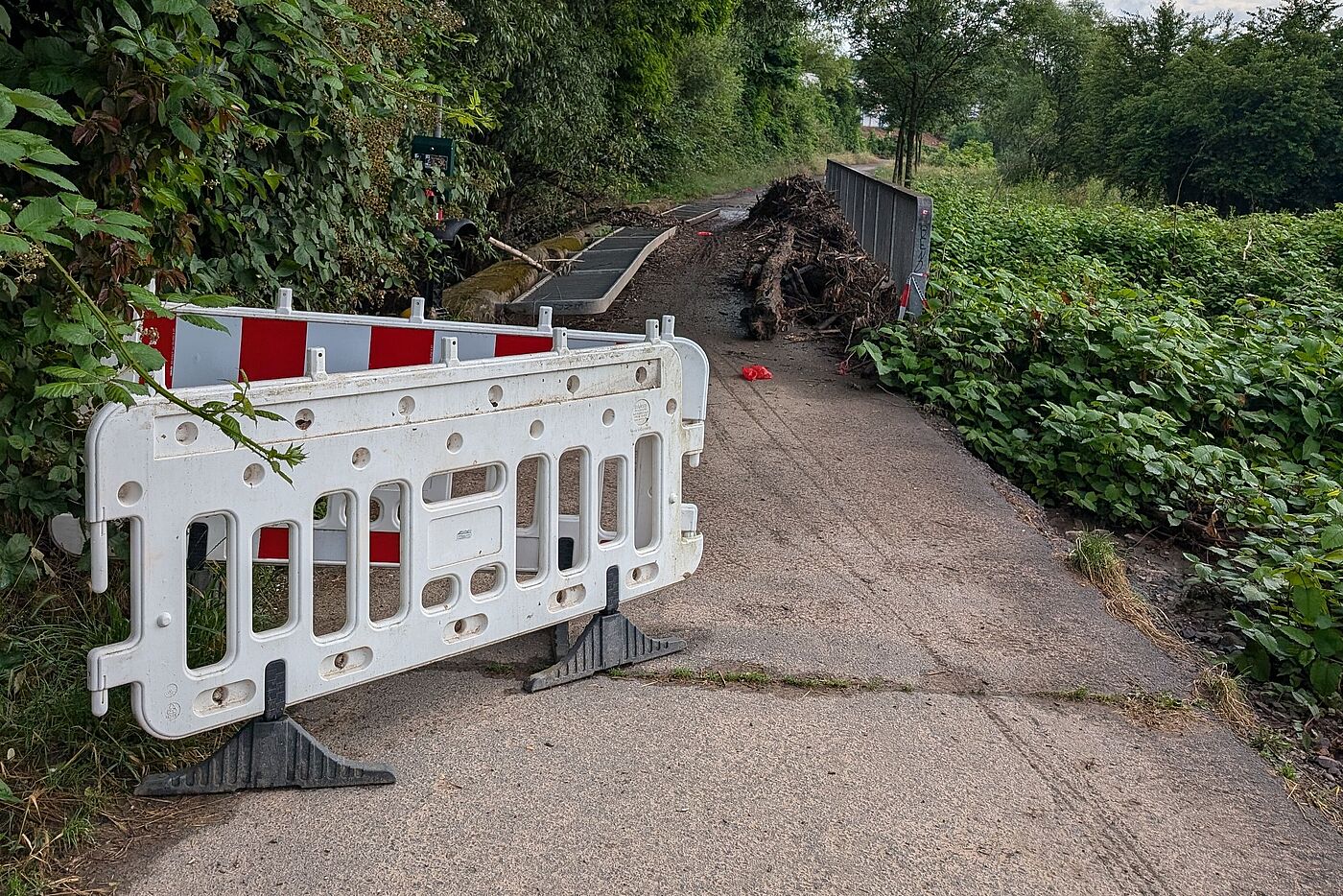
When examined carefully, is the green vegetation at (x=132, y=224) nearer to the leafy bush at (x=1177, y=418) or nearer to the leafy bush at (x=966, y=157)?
the leafy bush at (x=1177, y=418)

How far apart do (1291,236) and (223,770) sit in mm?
20580

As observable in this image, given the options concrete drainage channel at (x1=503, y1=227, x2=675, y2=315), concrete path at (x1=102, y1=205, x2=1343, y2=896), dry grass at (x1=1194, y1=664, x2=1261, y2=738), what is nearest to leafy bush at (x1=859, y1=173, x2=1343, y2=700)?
dry grass at (x1=1194, y1=664, x2=1261, y2=738)

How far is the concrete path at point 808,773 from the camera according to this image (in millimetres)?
3078

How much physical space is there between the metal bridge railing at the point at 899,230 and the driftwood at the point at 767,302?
105 centimetres

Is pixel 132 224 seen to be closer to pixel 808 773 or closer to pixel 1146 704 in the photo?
pixel 808 773

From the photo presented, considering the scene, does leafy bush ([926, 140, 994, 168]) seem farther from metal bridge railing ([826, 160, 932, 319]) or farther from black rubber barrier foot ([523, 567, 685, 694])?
black rubber barrier foot ([523, 567, 685, 694])

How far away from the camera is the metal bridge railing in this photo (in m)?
9.94

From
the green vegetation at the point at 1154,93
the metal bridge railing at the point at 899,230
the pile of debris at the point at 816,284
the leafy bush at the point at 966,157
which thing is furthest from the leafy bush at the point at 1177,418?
the leafy bush at the point at 966,157

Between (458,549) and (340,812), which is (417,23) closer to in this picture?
(458,549)

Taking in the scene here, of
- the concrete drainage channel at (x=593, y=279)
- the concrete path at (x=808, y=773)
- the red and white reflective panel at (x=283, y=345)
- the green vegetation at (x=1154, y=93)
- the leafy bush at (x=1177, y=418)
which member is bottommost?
the concrete path at (x=808, y=773)

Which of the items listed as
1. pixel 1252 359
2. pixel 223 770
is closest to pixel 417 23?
pixel 223 770

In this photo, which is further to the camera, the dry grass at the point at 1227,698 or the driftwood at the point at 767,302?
the driftwood at the point at 767,302

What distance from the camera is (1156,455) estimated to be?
7125 mm

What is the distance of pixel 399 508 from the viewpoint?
386cm
